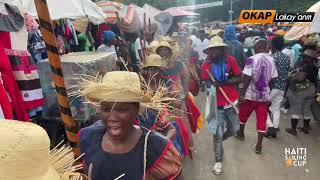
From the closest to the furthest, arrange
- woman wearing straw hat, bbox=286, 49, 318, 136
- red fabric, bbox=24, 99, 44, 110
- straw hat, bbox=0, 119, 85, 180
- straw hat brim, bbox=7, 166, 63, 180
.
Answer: straw hat, bbox=0, 119, 85, 180 < straw hat brim, bbox=7, 166, 63, 180 < red fabric, bbox=24, 99, 44, 110 < woman wearing straw hat, bbox=286, 49, 318, 136

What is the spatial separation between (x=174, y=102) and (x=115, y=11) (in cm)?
618

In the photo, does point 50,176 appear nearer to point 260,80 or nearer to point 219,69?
point 219,69

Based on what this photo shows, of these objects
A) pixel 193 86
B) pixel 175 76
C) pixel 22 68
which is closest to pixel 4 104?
pixel 22 68

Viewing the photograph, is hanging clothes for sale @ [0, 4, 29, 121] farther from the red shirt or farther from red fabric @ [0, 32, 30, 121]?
the red shirt

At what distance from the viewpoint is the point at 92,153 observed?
86.3 inches

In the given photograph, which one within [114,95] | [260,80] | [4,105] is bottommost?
[260,80]

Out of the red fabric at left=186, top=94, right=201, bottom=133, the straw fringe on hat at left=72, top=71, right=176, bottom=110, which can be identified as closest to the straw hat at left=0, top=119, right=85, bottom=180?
the straw fringe on hat at left=72, top=71, right=176, bottom=110

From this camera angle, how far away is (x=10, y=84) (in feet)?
11.0

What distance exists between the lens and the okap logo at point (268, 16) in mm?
7434

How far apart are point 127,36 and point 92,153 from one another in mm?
9063

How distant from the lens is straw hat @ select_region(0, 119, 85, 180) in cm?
125

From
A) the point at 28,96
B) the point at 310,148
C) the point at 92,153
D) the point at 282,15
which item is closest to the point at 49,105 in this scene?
the point at 28,96

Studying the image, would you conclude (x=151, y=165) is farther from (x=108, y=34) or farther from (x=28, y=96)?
(x=108, y=34)
